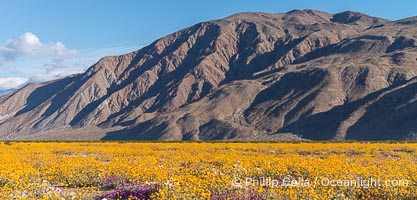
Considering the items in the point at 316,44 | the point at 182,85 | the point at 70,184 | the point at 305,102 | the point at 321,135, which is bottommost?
the point at 70,184

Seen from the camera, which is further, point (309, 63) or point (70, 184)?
point (309, 63)

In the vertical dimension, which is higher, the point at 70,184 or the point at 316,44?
the point at 316,44

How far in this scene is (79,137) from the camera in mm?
153750

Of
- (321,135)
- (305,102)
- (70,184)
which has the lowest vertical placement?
(70,184)

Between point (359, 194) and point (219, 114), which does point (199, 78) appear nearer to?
point (219, 114)

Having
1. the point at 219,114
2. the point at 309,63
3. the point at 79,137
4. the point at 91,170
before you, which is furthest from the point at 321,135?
the point at 91,170

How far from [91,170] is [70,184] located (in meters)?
1.22

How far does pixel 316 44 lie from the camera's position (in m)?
197

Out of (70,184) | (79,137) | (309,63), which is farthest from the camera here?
(309,63)

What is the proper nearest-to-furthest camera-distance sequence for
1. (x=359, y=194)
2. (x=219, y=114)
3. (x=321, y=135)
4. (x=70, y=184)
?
(x=359, y=194) < (x=70, y=184) < (x=321, y=135) < (x=219, y=114)

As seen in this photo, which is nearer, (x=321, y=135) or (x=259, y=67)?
(x=321, y=135)

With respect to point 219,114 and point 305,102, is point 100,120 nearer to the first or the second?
point 219,114

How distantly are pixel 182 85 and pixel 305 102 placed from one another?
6982cm

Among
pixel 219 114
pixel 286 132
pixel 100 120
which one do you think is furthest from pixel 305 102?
pixel 100 120
